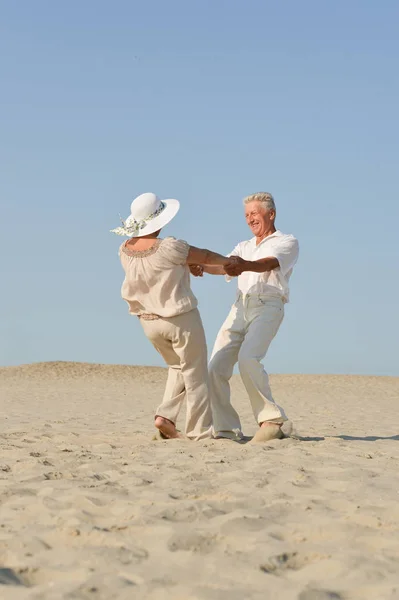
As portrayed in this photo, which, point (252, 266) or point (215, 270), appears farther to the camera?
point (215, 270)

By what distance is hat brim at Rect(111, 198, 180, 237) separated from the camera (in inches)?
252

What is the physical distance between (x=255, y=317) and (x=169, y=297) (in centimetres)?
85

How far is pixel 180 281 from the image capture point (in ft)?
21.3

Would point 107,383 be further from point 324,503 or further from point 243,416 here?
point 324,503

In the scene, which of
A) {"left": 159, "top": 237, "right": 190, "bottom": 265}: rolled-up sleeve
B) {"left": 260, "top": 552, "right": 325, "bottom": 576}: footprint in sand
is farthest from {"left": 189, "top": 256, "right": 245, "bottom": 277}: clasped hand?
{"left": 260, "top": 552, "right": 325, "bottom": 576}: footprint in sand

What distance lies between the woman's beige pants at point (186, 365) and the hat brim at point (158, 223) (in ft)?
2.51

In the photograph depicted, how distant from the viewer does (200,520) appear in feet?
12.7

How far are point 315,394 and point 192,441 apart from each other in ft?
59.7

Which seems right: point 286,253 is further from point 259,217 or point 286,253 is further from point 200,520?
point 200,520

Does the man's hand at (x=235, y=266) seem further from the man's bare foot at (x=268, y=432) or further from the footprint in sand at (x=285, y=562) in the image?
the footprint in sand at (x=285, y=562)

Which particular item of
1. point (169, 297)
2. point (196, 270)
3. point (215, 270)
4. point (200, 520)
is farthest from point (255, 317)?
point (200, 520)

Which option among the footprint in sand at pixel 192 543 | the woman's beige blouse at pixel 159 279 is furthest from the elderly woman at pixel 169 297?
the footprint in sand at pixel 192 543

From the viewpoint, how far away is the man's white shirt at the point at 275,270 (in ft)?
22.2

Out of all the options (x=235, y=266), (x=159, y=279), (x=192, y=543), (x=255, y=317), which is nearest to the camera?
(x=192, y=543)
